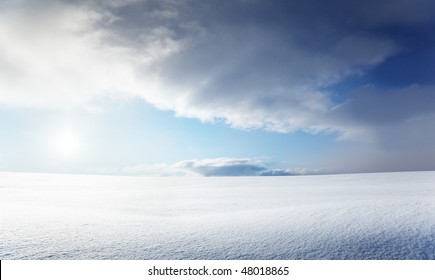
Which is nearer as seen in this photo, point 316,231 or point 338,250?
point 338,250

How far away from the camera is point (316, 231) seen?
275 centimetres

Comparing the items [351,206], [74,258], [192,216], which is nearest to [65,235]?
[74,258]

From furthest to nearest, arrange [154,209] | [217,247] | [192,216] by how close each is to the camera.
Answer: [154,209] < [192,216] < [217,247]

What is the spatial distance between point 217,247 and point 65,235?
62.1 inches

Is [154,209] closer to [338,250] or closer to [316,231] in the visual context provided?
[316,231]
